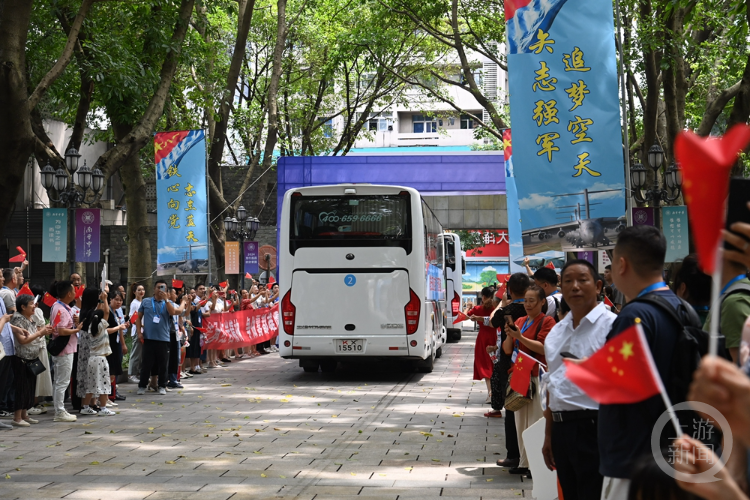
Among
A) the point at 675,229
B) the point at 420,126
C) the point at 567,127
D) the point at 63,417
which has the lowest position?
the point at 63,417

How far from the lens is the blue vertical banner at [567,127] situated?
821 centimetres

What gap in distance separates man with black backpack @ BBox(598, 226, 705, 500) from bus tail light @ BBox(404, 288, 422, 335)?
11.6 meters

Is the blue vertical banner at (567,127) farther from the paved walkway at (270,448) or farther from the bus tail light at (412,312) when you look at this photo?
the bus tail light at (412,312)

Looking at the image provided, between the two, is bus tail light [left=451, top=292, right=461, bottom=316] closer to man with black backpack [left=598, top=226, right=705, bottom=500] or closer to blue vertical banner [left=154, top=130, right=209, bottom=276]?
blue vertical banner [left=154, top=130, right=209, bottom=276]

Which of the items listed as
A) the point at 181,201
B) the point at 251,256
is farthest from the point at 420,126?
the point at 181,201

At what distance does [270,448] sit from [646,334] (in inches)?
243

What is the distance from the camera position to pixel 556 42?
8.51 m

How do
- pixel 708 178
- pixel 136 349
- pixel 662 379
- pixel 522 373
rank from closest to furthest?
pixel 708 178 → pixel 662 379 → pixel 522 373 → pixel 136 349

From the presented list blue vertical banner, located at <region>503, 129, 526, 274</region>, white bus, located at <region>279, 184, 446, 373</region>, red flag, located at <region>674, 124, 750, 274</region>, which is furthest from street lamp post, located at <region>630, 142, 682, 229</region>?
red flag, located at <region>674, 124, 750, 274</region>

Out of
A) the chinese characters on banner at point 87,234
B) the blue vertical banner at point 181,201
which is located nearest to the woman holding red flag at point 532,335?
the chinese characters on banner at point 87,234

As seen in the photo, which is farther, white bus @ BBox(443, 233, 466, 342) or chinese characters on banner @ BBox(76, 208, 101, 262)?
white bus @ BBox(443, 233, 466, 342)

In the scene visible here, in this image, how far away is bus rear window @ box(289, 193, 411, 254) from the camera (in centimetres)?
1519

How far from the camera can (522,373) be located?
6.24 m

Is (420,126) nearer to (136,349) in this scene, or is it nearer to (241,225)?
(241,225)
